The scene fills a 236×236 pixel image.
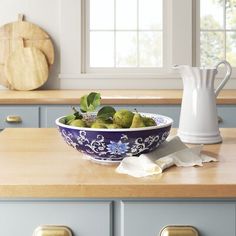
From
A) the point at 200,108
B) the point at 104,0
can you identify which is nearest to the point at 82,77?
the point at 104,0

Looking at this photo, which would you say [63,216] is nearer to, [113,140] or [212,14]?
[113,140]

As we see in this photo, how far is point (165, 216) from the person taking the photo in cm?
101

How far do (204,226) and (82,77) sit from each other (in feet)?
8.28

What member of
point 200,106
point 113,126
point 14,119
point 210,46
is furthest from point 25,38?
point 113,126

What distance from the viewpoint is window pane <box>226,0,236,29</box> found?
354 cm

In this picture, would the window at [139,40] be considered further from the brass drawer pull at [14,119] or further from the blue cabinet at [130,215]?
the blue cabinet at [130,215]

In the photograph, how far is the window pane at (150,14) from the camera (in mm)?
3518

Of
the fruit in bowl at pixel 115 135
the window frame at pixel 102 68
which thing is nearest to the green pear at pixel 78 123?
the fruit in bowl at pixel 115 135

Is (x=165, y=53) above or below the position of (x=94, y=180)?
above

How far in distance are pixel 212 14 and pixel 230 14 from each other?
0.14 meters

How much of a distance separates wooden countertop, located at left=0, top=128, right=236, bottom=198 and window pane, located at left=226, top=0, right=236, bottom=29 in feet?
7.99

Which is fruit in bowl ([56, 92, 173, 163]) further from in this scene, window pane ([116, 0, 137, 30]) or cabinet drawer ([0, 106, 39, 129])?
window pane ([116, 0, 137, 30])

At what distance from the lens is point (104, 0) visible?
3.53 metres

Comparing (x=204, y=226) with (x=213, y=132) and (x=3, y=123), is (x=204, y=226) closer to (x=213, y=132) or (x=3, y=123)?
(x=213, y=132)
